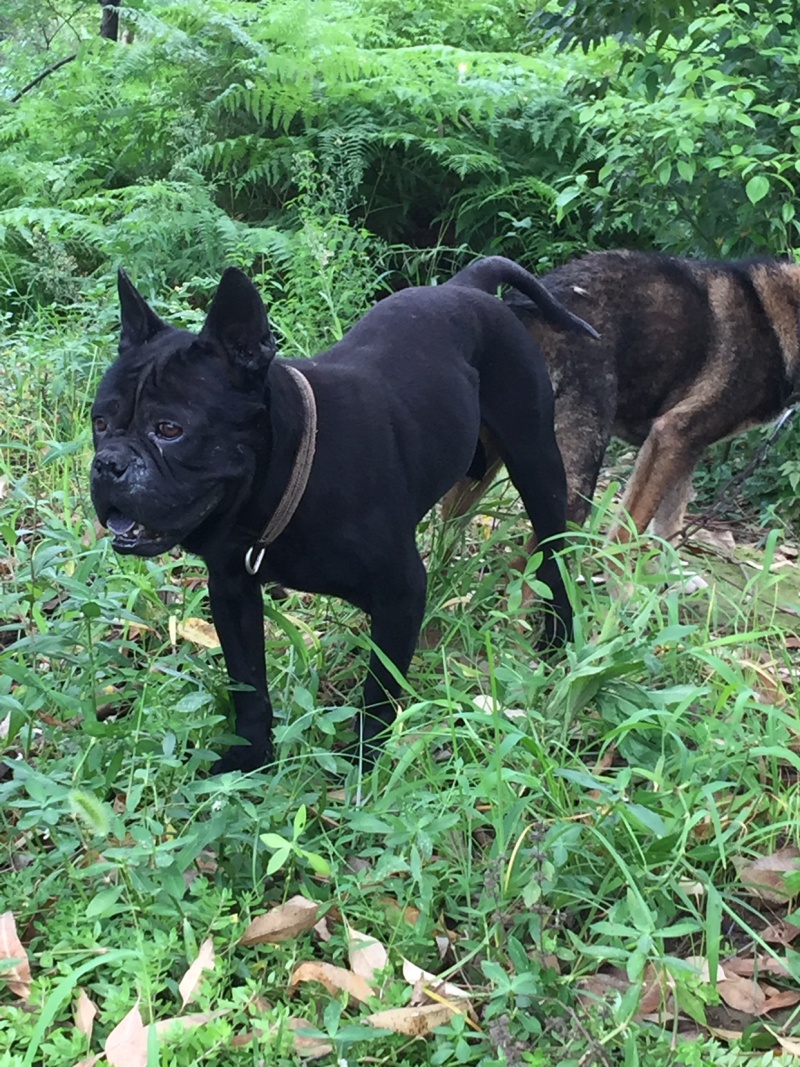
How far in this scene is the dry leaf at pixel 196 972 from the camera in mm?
1770

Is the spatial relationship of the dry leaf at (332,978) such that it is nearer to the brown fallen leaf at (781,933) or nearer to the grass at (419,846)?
the grass at (419,846)

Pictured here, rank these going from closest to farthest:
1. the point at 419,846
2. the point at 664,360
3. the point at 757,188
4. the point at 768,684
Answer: the point at 419,846, the point at 768,684, the point at 757,188, the point at 664,360

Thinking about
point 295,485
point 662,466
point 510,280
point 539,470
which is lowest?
point 662,466

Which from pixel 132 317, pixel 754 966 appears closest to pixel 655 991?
pixel 754 966

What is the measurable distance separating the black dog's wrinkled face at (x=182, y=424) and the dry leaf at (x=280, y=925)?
2.59 ft

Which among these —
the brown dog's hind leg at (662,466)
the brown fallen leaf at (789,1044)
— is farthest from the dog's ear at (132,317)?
the brown dog's hind leg at (662,466)

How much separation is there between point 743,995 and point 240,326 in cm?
168

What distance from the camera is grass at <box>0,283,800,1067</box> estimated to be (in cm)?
170

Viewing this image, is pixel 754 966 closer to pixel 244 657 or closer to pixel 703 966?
pixel 703 966

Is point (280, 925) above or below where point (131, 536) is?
below

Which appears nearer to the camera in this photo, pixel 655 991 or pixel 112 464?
pixel 655 991

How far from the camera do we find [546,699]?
8.35ft

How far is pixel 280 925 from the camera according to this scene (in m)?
1.95

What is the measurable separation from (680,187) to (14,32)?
11.4 meters
